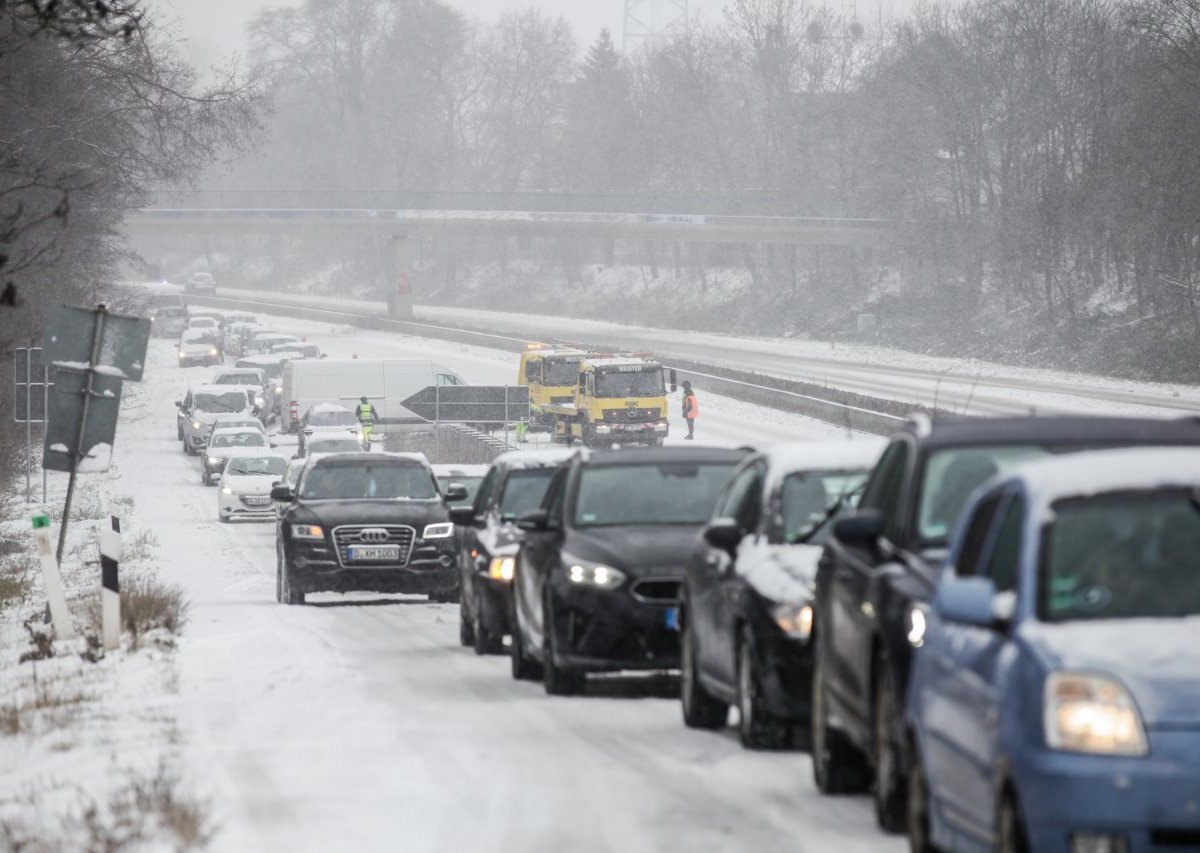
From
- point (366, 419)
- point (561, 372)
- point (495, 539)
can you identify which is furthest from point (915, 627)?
point (561, 372)

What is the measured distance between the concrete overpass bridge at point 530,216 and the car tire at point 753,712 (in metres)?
89.7

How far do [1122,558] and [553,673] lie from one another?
7.10 m

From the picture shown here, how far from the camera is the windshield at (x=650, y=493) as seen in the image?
1435 centimetres

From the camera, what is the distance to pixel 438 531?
22734 millimetres

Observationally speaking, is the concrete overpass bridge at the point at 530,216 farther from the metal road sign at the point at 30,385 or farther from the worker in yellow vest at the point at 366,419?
the metal road sign at the point at 30,385

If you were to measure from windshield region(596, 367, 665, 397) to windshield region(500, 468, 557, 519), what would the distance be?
120 ft

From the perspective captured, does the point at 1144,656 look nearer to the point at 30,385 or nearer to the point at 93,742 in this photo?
the point at 93,742

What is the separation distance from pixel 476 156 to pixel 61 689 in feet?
471

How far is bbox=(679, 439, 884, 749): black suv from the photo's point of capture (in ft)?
34.4

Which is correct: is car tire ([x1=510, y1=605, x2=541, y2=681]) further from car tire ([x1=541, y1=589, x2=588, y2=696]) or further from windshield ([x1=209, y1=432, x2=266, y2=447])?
windshield ([x1=209, y1=432, x2=266, y2=447])

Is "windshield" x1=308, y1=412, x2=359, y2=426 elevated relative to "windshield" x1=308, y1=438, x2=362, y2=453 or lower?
lower

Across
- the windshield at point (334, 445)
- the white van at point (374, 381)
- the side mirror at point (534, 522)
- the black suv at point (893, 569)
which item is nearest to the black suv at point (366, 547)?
the side mirror at point (534, 522)

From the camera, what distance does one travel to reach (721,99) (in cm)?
12812

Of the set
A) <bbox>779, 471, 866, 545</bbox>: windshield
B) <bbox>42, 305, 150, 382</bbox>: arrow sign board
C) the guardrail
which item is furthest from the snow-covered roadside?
the guardrail
